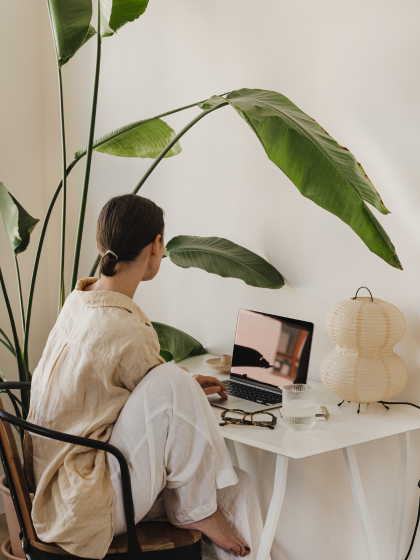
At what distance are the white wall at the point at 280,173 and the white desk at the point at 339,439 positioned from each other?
0.05 m

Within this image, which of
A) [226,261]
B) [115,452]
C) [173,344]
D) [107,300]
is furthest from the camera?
[173,344]

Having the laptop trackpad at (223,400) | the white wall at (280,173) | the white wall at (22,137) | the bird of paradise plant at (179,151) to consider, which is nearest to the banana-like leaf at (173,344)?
the bird of paradise plant at (179,151)

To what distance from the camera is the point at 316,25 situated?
1.53m

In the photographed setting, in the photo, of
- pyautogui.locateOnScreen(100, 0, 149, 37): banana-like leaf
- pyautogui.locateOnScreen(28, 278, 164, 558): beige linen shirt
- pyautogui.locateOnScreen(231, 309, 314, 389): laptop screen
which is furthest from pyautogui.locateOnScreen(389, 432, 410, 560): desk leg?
pyautogui.locateOnScreen(100, 0, 149, 37): banana-like leaf

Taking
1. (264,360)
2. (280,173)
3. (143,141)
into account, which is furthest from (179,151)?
(264,360)

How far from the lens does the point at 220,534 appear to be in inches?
39.1

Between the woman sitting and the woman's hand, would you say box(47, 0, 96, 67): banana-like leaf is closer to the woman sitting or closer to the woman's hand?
the woman sitting

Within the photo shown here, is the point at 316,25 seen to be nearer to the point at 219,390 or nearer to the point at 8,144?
the point at 219,390

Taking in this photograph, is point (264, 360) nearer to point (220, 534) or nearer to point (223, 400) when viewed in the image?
point (223, 400)

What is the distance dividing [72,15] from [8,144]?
938mm

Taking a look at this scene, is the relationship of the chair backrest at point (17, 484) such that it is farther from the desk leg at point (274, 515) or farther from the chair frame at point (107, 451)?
the desk leg at point (274, 515)

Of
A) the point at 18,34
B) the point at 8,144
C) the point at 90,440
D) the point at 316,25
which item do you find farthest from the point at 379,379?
the point at 18,34

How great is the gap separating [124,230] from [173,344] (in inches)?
29.1

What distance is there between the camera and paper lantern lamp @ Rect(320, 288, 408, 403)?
4.18 ft
